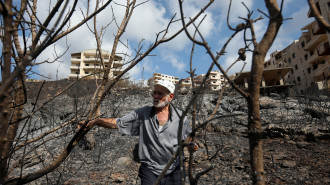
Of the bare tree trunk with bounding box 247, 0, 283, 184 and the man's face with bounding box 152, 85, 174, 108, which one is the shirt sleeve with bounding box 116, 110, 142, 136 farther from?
the bare tree trunk with bounding box 247, 0, 283, 184

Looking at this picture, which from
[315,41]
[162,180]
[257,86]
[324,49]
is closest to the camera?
[257,86]

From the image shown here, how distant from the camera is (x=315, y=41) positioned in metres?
24.2

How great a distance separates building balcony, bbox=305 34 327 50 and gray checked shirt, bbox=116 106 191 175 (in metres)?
26.7

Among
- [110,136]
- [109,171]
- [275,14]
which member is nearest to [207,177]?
[109,171]

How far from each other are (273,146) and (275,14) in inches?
260

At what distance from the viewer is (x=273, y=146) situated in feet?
20.8

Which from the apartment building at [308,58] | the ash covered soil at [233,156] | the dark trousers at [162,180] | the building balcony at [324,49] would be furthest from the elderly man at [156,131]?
the building balcony at [324,49]

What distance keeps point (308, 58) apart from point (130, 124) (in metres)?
30.1

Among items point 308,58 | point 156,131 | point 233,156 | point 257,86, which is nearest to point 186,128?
point 156,131

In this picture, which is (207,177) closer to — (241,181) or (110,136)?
(241,181)

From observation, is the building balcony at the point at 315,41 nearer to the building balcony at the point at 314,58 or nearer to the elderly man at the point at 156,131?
the building balcony at the point at 314,58

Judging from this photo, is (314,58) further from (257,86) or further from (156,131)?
(257,86)

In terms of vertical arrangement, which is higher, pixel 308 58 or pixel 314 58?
pixel 308 58

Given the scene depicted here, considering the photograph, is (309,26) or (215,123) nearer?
(215,123)
